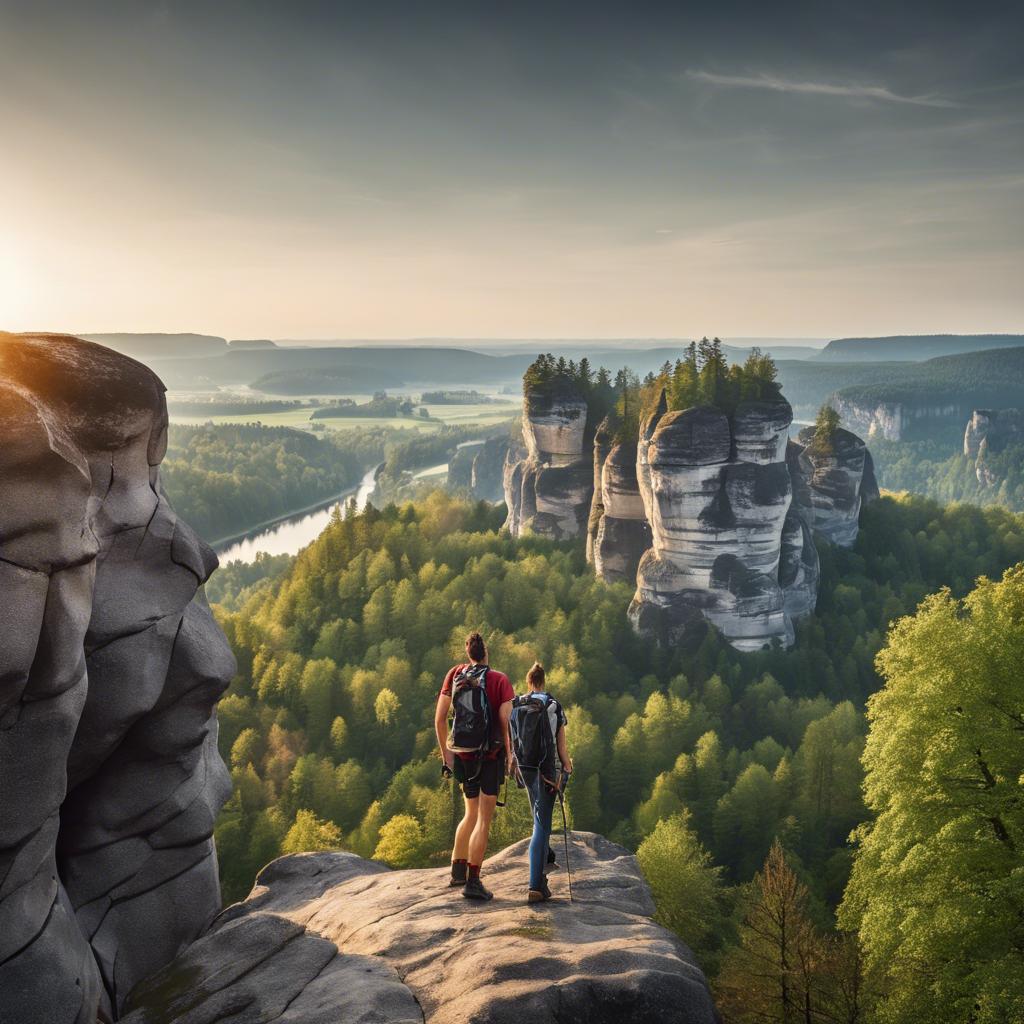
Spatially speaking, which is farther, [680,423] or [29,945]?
[680,423]

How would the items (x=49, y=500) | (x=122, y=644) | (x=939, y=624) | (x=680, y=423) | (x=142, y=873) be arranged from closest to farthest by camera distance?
(x=49, y=500)
(x=122, y=644)
(x=142, y=873)
(x=939, y=624)
(x=680, y=423)

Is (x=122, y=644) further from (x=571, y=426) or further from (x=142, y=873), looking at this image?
(x=571, y=426)

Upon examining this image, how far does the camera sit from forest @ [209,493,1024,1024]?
51.0 ft

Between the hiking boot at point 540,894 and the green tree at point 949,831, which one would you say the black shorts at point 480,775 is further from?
the green tree at point 949,831

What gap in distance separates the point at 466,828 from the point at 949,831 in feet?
31.4

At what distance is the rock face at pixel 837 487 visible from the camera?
74062mm

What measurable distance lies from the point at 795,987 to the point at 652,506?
139 ft

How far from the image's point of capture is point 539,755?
988 centimetres

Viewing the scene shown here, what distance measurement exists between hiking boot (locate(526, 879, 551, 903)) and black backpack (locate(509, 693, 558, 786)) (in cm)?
145

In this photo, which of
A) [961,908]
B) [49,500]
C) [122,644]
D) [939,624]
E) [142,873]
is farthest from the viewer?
[939,624]

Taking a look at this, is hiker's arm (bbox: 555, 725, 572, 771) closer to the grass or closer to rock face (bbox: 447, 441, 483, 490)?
the grass

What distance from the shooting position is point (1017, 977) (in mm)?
12781

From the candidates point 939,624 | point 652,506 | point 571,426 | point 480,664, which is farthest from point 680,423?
point 480,664

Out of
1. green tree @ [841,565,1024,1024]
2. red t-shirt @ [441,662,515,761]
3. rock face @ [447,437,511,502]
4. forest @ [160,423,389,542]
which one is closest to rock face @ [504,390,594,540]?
forest @ [160,423,389,542]
